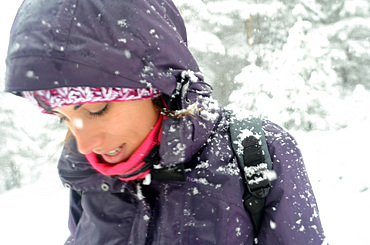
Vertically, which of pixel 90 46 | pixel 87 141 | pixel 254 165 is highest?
pixel 90 46

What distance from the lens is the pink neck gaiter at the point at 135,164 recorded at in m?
1.34

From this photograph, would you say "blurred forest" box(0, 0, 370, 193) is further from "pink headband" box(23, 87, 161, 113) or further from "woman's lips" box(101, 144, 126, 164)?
"pink headband" box(23, 87, 161, 113)

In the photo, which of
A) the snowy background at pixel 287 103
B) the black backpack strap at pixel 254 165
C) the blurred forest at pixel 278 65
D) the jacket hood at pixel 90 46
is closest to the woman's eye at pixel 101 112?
the jacket hood at pixel 90 46

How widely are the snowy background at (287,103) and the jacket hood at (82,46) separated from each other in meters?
4.40

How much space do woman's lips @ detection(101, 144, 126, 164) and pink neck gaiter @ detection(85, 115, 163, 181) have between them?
3cm

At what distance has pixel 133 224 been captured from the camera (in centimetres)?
145

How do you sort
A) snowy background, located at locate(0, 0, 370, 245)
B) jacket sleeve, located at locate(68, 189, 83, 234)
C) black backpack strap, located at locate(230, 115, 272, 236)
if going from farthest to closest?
snowy background, located at locate(0, 0, 370, 245) < jacket sleeve, located at locate(68, 189, 83, 234) < black backpack strap, located at locate(230, 115, 272, 236)

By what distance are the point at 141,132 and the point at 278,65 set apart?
9.79m

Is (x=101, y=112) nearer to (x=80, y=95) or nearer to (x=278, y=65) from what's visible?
(x=80, y=95)

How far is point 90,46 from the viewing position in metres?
1.04

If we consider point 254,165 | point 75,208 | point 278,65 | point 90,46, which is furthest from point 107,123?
point 278,65

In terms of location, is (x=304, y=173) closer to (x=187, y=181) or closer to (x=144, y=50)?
(x=187, y=181)

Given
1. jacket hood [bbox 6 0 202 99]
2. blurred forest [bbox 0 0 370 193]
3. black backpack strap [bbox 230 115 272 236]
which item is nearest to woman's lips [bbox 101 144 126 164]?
jacket hood [bbox 6 0 202 99]

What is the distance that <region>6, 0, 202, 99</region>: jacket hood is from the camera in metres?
1.02
